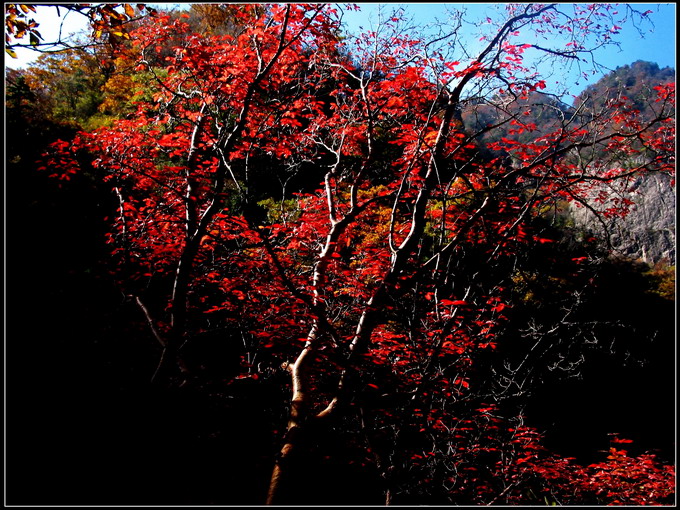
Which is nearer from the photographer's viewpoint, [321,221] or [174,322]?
[174,322]

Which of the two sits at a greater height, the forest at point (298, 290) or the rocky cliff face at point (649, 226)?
the rocky cliff face at point (649, 226)

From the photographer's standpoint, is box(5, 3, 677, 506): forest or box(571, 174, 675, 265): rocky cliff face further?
box(571, 174, 675, 265): rocky cliff face

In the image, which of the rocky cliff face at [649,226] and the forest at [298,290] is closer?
the forest at [298,290]

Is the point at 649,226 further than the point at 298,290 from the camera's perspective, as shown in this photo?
Yes

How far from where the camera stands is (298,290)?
459 cm

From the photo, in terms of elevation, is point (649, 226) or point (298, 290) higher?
point (649, 226)

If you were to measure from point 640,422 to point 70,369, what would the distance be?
15947 mm

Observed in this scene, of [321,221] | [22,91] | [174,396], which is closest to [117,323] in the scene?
[174,396]

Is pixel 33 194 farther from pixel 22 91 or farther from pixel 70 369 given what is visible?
pixel 70 369

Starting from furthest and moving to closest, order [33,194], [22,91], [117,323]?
[22,91], [33,194], [117,323]

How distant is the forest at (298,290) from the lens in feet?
13.7

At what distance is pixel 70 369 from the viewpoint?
5340 mm

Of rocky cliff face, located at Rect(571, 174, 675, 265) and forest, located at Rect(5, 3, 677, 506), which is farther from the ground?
rocky cliff face, located at Rect(571, 174, 675, 265)

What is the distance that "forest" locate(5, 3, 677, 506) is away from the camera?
4164 millimetres
